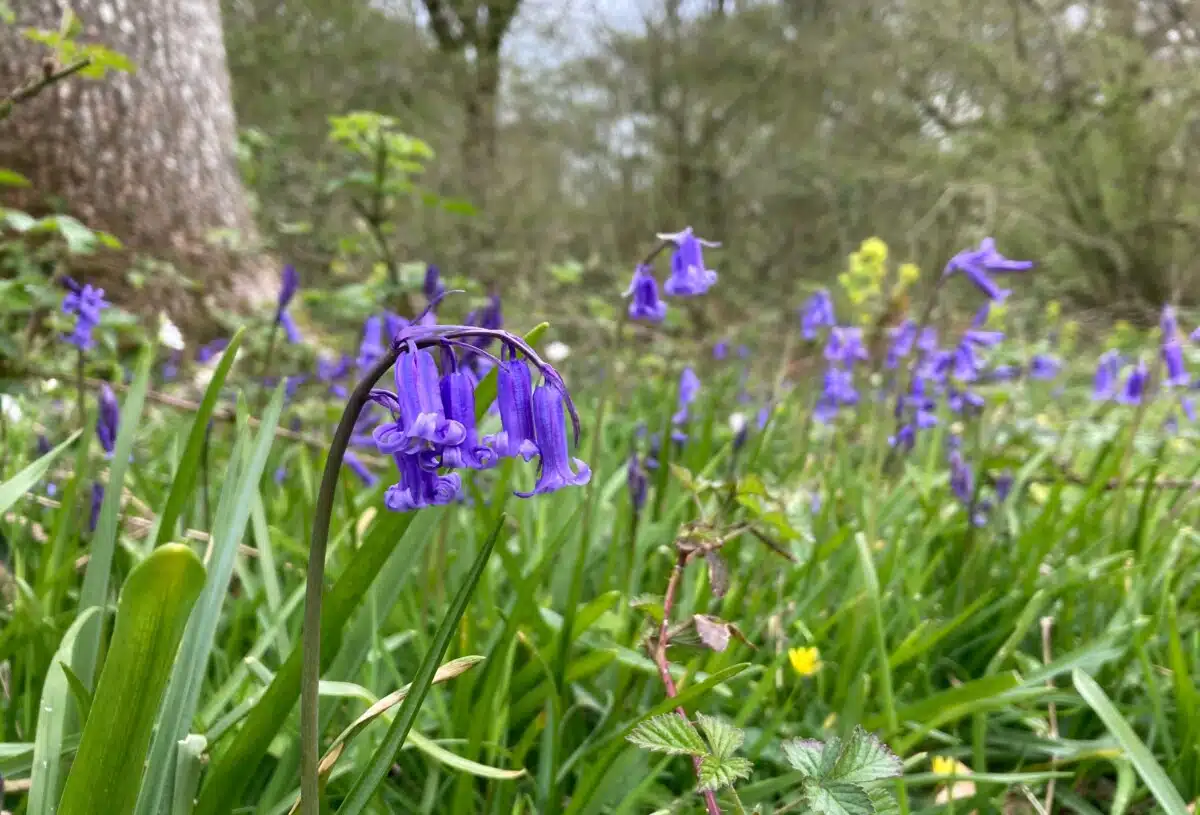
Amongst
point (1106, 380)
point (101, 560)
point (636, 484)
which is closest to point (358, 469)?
point (636, 484)

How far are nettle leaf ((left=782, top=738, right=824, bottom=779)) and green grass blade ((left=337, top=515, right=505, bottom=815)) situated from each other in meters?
0.43

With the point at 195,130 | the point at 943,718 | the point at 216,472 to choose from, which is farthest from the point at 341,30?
the point at 943,718

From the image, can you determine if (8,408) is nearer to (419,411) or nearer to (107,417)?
(107,417)

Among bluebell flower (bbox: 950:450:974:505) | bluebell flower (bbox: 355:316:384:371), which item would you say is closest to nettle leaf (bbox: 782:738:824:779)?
bluebell flower (bbox: 950:450:974:505)

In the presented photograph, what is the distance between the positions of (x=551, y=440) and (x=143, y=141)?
4.70 metres

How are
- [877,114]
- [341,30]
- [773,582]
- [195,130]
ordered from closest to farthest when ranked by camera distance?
1. [773,582]
2. [195,130]
3. [341,30]
4. [877,114]

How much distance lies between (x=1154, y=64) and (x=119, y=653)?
10.7 meters

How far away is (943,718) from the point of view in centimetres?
155

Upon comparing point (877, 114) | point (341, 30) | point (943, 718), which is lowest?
point (943, 718)

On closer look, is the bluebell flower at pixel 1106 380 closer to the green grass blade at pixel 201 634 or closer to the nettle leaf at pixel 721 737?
the nettle leaf at pixel 721 737

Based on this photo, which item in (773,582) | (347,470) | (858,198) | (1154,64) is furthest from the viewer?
(858,198)

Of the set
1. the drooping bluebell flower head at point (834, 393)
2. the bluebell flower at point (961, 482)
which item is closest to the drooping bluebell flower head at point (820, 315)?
the drooping bluebell flower head at point (834, 393)

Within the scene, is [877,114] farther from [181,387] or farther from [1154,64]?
[181,387]

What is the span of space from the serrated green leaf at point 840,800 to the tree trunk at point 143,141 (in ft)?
13.9
